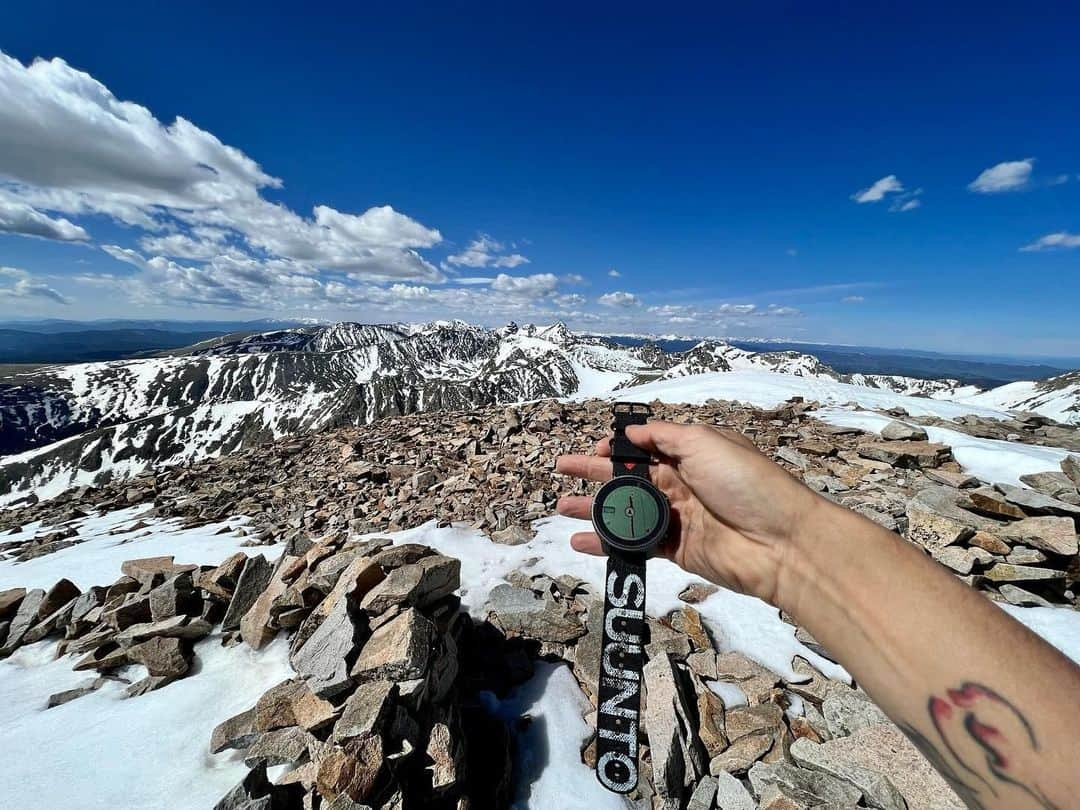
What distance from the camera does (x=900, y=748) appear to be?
5.13 metres

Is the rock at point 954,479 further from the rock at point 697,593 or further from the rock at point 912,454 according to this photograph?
the rock at point 697,593

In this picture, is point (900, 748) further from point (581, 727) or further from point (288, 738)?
point (288, 738)

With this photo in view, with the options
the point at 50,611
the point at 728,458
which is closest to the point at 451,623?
the point at 728,458

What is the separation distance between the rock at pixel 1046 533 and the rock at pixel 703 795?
26.6 feet

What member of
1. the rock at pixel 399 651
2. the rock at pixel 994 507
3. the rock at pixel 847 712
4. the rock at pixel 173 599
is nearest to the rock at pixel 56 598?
the rock at pixel 173 599

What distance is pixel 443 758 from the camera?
495 centimetres

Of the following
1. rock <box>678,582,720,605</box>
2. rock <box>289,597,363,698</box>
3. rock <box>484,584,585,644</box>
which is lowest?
rock <box>484,584,585,644</box>

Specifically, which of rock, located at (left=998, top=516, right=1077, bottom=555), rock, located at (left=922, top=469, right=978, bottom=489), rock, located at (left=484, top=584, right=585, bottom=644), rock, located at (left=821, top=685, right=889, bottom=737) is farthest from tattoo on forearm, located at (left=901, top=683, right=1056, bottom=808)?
rock, located at (left=922, top=469, right=978, bottom=489)

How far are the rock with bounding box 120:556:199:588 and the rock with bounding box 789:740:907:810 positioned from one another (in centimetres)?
1165

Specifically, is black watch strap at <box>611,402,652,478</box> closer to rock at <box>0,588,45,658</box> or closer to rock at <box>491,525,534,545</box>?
rock at <box>491,525,534,545</box>

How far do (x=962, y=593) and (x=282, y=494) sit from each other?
2027 cm

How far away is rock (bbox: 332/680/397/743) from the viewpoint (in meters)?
4.69

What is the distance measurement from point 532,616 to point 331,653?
3.41 metres

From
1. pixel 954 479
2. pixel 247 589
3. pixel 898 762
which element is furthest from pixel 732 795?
pixel 954 479
